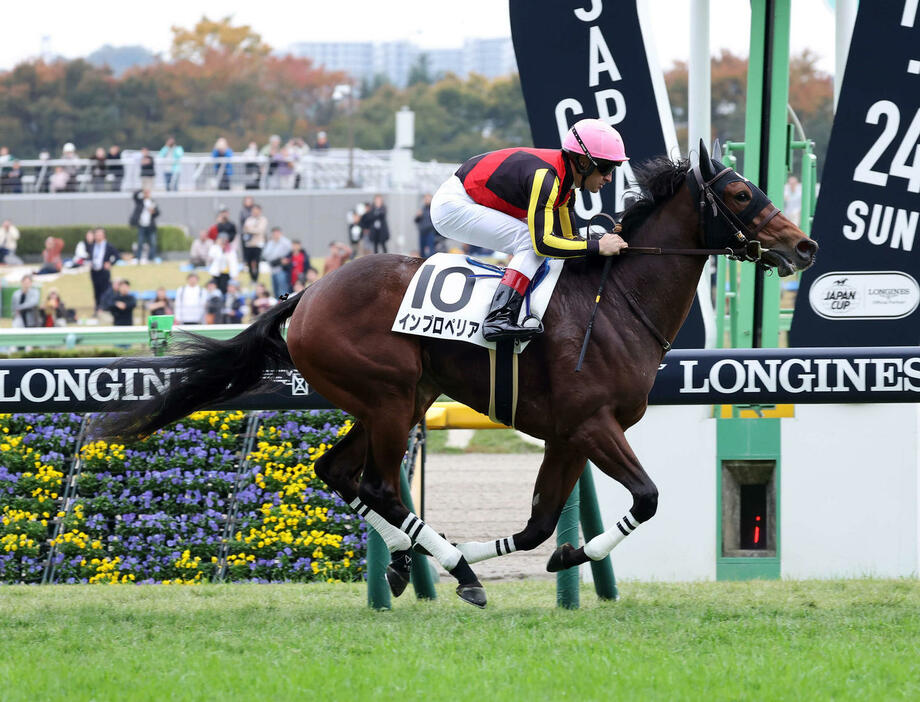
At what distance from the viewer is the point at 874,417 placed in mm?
7348

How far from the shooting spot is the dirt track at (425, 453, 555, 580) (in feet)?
25.9

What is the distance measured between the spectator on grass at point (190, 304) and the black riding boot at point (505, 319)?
1187cm

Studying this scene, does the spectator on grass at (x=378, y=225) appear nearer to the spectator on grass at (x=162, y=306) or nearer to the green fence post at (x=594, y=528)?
the spectator on grass at (x=162, y=306)

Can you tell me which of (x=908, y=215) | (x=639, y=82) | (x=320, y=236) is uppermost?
(x=639, y=82)

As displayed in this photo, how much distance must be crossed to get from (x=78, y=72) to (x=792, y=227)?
56815mm

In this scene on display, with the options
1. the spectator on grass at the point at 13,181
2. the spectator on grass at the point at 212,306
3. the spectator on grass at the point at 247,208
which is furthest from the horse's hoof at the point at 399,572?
the spectator on grass at the point at 13,181

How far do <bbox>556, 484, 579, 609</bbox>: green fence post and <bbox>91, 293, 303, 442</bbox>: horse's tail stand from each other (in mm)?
1379

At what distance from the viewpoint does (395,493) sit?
543cm

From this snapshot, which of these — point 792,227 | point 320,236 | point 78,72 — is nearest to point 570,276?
point 792,227

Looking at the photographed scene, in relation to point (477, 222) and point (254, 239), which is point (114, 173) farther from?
point (477, 222)

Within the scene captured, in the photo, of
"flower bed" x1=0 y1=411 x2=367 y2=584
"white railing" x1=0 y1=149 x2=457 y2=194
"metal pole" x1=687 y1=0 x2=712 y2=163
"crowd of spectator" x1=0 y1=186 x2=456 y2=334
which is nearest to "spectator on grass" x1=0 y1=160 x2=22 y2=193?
"white railing" x1=0 y1=149 x2=457 y2=194

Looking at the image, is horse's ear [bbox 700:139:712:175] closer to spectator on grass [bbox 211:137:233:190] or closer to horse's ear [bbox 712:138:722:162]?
horse's ear [bbox 712:138:722:162]

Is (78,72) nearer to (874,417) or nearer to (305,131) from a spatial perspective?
(305,131)

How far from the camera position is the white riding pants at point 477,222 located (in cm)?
543
